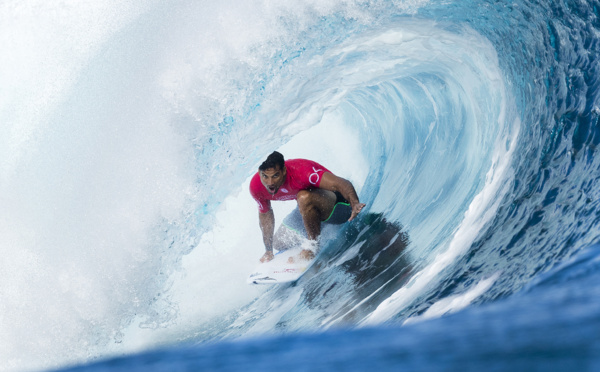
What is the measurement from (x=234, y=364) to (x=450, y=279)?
1.98m

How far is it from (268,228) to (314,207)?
468 millimetres

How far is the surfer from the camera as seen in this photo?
11.3 feet

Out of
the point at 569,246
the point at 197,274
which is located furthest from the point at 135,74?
the point at 569,246

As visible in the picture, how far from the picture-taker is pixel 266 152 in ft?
15.7

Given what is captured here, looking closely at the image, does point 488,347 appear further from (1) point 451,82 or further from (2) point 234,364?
(1) point 451,82

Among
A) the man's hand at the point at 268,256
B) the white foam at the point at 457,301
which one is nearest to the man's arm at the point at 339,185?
the man's hand at the point at 268,256

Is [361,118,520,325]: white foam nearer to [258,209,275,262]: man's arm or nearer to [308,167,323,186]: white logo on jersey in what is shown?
[308,167,323,186]: white logo on jersey

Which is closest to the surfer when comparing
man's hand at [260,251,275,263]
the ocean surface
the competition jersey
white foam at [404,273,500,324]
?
the competition jersey

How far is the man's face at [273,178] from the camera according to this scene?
339cm

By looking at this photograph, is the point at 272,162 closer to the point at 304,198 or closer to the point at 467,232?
the point at 304,198

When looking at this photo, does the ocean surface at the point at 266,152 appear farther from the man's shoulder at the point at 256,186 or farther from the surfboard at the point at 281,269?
the man's shoulder at the point at 256,186

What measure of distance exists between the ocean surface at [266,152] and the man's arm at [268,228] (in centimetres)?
31

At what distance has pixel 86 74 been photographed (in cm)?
562

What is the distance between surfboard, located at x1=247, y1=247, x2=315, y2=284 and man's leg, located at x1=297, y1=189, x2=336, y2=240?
0.21 meters
